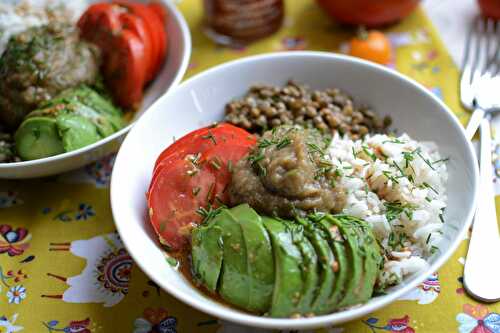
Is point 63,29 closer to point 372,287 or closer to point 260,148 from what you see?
point 260,148

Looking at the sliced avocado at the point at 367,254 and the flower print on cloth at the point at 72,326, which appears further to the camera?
the flower print on cloth at the point at 72,326

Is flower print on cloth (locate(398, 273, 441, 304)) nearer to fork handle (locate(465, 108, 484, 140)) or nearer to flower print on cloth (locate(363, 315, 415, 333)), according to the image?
flower print on cloth (locate(363, 315, 415, 333))

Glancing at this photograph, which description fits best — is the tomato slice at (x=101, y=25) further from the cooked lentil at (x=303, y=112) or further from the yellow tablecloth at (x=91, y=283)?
the cooked lentil at (x=303, y=112)

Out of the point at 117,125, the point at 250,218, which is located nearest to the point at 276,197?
the point at 250,218

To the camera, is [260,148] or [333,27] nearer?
[260,148]

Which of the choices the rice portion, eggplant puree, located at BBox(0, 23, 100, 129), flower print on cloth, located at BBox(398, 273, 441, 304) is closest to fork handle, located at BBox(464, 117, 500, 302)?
flower print on cloth, located at BBox(398, 273, 441, 304)

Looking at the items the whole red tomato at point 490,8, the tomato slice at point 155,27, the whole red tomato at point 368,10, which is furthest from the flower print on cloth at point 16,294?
the whole red tomato at point 490,8
